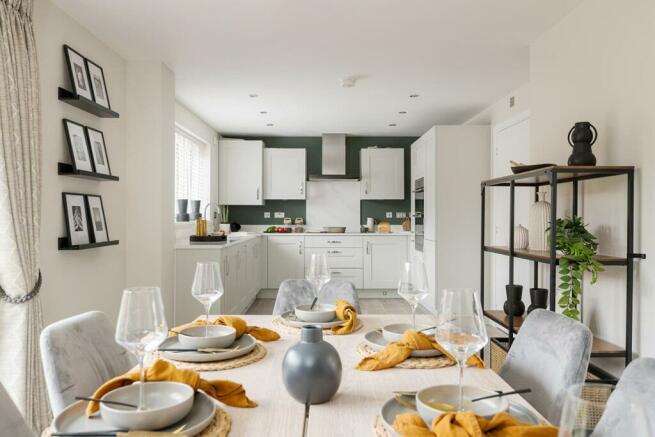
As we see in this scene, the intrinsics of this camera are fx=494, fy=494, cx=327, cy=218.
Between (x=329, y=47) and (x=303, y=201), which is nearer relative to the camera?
(x=329, y=47)

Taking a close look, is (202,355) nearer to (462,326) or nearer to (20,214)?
(462,326)

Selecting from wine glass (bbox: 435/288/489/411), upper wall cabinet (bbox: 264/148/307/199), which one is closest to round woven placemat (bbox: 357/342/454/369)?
wine glass (bbox: 435/288/489/411)

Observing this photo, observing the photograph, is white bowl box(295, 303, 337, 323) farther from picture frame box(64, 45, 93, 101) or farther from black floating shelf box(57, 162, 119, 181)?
picture frame box(64, 45, 93, 101)

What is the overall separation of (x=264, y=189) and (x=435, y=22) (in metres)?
4.56

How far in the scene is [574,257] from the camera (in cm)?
248

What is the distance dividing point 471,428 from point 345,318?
1.08 metres

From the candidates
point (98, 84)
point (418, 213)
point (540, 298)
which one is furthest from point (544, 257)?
point (418, 213)

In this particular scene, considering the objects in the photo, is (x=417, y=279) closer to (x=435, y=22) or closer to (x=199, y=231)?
(x=435, y=22)

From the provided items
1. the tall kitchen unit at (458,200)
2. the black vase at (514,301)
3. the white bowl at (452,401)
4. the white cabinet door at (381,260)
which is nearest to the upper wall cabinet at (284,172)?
the white cabinet door at (381,260)

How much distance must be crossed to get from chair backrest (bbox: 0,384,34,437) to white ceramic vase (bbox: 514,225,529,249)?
2.80 m

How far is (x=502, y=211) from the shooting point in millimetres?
5184

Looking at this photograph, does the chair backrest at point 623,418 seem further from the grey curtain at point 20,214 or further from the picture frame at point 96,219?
the picture frame at point 96,219

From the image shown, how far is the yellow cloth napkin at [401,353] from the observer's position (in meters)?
1.41

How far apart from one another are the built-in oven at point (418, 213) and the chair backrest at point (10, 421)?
5486 mm
